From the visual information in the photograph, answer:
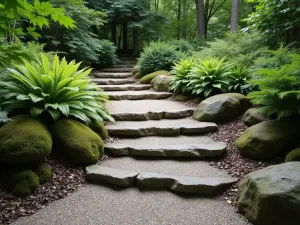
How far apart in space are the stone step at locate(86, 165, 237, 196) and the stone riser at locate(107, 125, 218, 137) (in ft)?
4.12

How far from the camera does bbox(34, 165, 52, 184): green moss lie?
3.37 m

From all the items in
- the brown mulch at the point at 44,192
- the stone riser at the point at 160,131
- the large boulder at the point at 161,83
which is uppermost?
the large boulder at the point at 161,83

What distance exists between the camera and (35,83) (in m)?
4.14

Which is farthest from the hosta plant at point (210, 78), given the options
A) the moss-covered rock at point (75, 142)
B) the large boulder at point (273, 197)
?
the large boulder at point (273, 197)

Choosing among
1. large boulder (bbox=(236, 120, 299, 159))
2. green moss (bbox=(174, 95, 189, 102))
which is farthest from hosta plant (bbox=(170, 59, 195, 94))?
large boulder (bbox=(236, 120, 299, 159))

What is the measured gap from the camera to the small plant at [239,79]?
18.7 feet

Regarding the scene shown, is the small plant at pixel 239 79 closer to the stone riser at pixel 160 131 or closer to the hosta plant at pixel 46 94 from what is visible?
the stone riser at pixel 160 131

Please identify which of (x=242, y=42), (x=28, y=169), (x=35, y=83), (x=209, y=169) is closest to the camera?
(x=28, y=169)

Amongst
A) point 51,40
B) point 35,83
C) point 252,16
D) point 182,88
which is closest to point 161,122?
point 182,88

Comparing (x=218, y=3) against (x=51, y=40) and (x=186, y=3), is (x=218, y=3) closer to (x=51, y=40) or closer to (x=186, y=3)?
(x=186, y=3)

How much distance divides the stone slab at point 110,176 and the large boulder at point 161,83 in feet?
14.8

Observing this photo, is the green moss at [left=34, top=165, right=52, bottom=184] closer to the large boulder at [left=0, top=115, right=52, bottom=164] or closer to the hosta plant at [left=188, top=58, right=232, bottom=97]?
the large boulder at [left=0, top=115, right=52, bottom=164]

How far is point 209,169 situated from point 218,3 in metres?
15.5

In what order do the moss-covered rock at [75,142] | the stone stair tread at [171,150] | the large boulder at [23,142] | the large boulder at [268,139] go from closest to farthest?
the large boulder at [23,142] < the large boulder at [268,139] < the moss-covered rock at [75,142] < the stone stair tread at [171,150]
